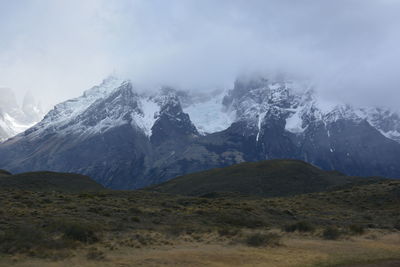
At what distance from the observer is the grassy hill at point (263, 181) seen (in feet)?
519

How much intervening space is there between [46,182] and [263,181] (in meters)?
74.9

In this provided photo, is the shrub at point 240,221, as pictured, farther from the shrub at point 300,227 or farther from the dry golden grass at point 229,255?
the dry golden grass at point 229,255

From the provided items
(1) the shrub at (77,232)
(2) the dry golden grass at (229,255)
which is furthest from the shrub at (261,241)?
(1) the shrub at (77,232)

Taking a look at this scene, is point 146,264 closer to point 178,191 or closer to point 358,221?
point 358,221

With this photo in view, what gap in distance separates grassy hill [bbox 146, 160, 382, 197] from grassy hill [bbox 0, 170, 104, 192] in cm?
2850

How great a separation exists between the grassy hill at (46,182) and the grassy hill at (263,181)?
28501 millimetres

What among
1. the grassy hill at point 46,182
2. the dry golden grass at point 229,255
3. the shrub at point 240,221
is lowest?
the dry golden grass at point 229,255

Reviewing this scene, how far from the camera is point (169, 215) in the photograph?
54000 millimetres

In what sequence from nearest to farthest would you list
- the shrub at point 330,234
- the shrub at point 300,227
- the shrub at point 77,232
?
1. the shrub at point 77,232
2. the shrub at point 330,234
3. the shrub at point 300,227

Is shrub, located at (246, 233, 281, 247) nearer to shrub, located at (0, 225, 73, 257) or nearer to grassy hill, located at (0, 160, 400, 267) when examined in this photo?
grassy hill, located at (0, 160, 400, 267)

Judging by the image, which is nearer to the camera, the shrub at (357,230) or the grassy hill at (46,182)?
the shrub at (357,230)

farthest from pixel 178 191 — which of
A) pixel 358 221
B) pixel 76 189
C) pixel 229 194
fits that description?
pixel 358 221

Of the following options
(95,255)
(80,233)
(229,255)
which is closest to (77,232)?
(80,233)

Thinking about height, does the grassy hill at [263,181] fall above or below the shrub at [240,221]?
above
